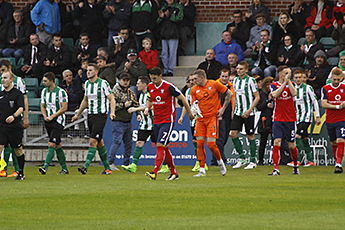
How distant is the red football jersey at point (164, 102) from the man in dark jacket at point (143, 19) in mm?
9743

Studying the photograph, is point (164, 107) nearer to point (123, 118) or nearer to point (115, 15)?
point (123, 118)

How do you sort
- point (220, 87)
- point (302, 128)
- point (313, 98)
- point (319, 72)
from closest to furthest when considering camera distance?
point (220, 87), point (313, 98), point (302, 128), point (319, 72)

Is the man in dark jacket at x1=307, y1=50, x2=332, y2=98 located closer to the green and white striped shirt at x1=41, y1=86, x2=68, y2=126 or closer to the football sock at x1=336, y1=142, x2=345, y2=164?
the football sock at x1=336, y1=142, x2=345, y2=164

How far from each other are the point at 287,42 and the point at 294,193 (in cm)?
1154

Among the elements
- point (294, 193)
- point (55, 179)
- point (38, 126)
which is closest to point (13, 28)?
point (38, 126)

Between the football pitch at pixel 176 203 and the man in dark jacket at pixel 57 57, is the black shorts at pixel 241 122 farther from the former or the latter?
the man in dark jacket at pixel 57 57

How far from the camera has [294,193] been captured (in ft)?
46.6

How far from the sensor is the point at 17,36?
2884 cm

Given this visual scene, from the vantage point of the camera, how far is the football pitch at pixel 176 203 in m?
10.7

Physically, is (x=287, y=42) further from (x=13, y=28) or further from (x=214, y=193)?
(x=214, y=193)

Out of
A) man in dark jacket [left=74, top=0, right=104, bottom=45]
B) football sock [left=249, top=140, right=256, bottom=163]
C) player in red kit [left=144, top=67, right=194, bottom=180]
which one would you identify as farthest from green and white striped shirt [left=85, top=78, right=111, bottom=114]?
man in dark jacket [left=74, top=0, right=104, bottom=45]

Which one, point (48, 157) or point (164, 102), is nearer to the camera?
point (164, 102)

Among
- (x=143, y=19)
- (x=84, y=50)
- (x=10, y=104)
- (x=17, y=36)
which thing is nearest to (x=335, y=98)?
(x=10, y=104)

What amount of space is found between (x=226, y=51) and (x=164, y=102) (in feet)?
29.5
